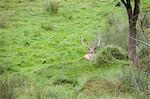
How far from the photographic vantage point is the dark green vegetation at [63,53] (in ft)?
21.7

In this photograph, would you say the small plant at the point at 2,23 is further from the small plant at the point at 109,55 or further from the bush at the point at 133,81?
the bush at the point at 133,81

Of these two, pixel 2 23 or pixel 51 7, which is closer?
pixel 2 23

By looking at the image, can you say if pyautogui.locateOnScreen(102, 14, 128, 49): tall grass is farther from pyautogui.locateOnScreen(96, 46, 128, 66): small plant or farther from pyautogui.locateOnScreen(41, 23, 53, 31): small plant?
pyautogui.locateOnScreen(41, 23, 53, 31): small plant

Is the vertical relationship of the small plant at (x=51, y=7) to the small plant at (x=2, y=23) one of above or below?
above

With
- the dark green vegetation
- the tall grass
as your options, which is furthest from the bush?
the tall grass

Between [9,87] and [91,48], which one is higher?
[9,87]

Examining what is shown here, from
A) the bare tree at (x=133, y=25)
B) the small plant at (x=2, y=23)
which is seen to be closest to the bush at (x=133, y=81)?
the bare tree at (x=133, y=25)

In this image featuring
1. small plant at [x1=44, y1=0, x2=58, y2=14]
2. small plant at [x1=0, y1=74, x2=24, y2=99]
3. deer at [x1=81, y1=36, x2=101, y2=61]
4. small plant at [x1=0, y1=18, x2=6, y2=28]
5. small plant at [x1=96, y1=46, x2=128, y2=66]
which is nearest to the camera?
small plant at [x1=0, y1=74, x2=24, y2=99]

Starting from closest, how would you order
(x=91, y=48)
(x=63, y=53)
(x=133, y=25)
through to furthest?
(x=133, y=25), (x=91, y=48), (x=63, y=53)

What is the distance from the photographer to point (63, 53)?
32.4 ft

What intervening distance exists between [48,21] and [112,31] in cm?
309

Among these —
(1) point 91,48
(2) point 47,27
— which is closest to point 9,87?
(1) point 91,48

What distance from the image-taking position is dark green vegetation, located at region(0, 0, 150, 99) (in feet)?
21.7

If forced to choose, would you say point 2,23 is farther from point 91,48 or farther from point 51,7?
point 91,48
